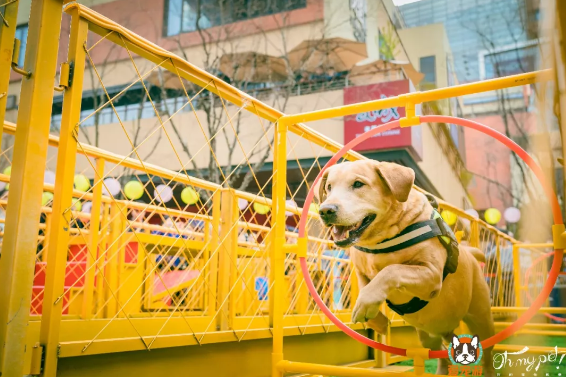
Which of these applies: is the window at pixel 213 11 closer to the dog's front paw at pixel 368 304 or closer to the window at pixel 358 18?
the window at pixel 358 18

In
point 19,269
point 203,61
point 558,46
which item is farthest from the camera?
point 203,61

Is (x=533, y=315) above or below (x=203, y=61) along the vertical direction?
below

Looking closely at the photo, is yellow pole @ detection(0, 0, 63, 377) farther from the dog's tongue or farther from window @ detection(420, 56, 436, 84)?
window @ detection(420, 56, 436, 84)

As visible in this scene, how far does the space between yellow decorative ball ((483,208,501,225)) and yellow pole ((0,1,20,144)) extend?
800 cm

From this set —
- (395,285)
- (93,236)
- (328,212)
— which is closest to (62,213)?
(328,212)

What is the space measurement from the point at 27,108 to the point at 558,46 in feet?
4.57

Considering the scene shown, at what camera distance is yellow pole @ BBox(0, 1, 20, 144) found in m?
1.42

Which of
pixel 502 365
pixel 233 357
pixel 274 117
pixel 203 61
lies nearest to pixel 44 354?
pixel 233 357

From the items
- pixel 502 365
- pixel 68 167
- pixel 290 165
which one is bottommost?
pixel 502 365

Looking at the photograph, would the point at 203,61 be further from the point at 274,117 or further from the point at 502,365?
the point at 502,365

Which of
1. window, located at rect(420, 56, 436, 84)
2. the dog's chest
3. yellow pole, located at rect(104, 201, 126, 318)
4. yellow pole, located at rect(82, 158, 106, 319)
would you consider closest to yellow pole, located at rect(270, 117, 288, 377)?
the dog's chest

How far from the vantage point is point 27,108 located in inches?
55.6

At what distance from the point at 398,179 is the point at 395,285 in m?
0.41

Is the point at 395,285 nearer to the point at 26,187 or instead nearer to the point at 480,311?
the point at 480,311
